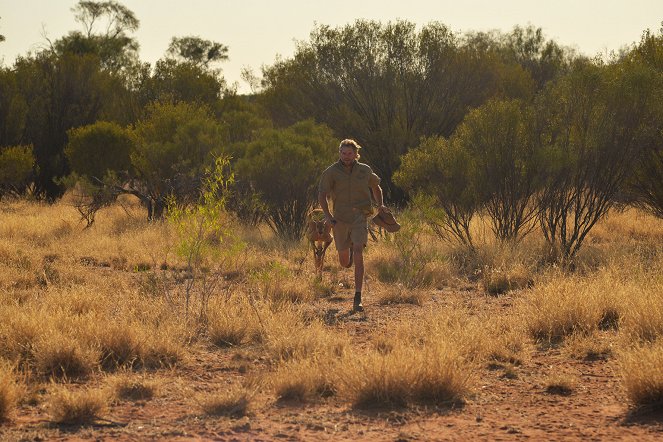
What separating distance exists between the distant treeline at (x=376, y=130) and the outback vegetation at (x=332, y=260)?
0.17 feet

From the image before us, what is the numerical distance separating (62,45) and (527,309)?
34.4m

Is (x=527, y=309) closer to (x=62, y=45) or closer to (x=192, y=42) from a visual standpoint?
(x=62, y=45)

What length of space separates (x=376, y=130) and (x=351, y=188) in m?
13.8

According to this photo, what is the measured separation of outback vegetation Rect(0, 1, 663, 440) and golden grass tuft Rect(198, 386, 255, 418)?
0.6 inches

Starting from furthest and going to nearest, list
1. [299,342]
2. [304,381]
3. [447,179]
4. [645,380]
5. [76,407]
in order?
[447,179] < [299,342] < [304,381] < [645,380] < [76,407]

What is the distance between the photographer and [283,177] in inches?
642

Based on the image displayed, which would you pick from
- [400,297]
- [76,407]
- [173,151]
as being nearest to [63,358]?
[76,407]

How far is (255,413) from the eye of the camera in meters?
5.40

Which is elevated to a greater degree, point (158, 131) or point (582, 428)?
point (158, 131)

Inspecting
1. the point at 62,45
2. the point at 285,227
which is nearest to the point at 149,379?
the point at 285,227

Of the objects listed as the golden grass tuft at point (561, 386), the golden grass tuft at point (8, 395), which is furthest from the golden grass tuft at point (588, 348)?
the golden grass tuft at point (8, 395)

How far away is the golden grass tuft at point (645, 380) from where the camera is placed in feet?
17.4

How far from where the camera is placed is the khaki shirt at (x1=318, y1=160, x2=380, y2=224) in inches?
356

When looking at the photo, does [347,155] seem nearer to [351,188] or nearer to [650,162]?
[351,188]
